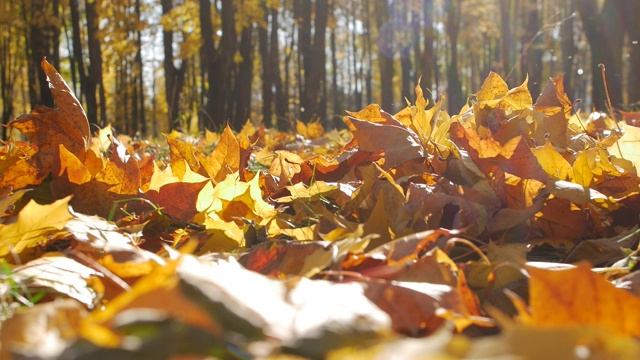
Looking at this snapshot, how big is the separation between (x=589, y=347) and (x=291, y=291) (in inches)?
11.9

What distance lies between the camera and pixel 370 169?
134 centimetres

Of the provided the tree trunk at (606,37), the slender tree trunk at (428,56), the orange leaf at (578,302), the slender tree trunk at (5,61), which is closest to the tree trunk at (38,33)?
the slender tree trunk at (5,61)

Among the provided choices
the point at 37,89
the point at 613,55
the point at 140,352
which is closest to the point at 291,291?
the point at 140,352

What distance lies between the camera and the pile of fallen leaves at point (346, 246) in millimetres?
520

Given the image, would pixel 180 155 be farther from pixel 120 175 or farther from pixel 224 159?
pixel 120 175

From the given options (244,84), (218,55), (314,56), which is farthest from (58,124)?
(244,84)

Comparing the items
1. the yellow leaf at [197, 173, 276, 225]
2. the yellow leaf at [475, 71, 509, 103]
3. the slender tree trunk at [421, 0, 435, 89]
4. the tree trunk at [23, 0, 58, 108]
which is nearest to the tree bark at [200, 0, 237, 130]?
the slender tree trunk at [421, 0, 435, 89]

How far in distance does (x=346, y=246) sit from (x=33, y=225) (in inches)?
19.0

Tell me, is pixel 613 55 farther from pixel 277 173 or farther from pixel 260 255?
pixel 260 255

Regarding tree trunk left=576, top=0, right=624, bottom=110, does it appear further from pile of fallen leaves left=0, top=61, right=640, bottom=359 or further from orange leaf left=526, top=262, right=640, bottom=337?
orange leaf left=526, top=262, right=640, bottom=337

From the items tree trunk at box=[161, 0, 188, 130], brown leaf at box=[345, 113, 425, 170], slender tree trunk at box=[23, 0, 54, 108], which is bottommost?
brown leaf at box=[345, 113, 425, 170]

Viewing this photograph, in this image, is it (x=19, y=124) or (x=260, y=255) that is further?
(x=19, y=124)

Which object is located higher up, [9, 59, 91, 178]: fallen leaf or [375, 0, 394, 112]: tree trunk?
[375, 0, 394, 112]: tree trunk

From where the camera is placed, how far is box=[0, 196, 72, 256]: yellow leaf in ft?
3.05
